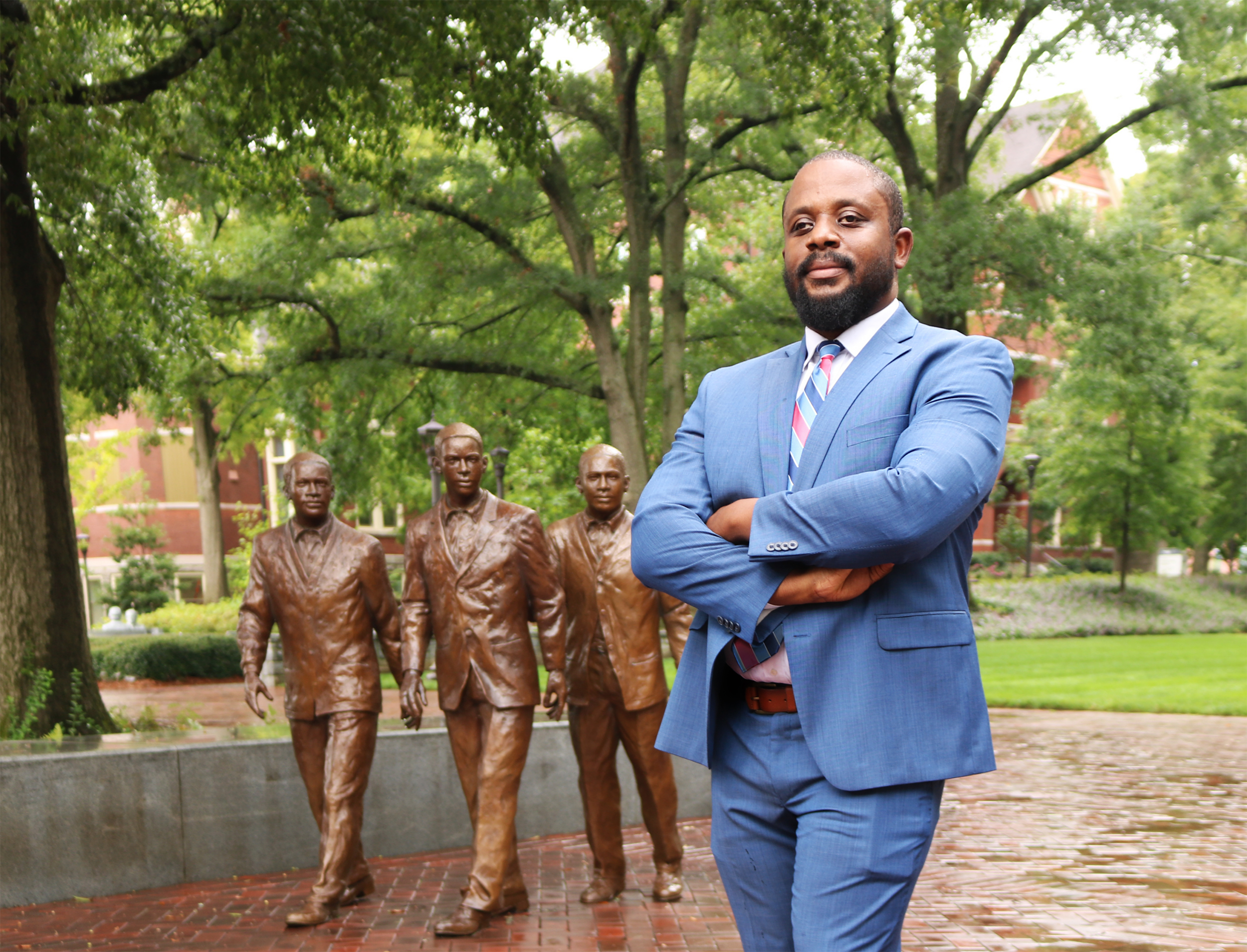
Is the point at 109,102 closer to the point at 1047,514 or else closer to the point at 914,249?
the point at 914,249

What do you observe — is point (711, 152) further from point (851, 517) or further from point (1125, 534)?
point (1125, 534)

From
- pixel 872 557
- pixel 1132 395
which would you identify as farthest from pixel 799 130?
pixel 872 557

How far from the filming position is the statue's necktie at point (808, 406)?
8.77 feet

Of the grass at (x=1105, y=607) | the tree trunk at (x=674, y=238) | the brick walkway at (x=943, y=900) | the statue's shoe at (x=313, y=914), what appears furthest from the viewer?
the grass at (x=1105, y=607)

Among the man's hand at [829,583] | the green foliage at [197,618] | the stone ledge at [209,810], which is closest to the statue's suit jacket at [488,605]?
the stone ledge at [209,810]

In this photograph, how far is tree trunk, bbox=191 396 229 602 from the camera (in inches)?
1276

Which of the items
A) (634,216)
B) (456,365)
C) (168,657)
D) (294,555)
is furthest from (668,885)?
(168,657)

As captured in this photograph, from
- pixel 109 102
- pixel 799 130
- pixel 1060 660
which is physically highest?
pixel 799 130

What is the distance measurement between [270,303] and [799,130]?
28.4 ft

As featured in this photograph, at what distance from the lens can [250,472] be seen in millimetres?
46469

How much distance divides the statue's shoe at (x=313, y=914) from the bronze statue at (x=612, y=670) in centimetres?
134

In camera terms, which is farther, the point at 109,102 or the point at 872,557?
the point at 109,102

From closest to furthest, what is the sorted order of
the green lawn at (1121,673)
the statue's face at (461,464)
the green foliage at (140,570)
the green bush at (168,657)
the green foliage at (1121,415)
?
the statue's face at (461,464) → the green lawn at (1121,673) → the green foliage at (1121,415) → the green bush at (168,657) → the green foliage at (140,570)

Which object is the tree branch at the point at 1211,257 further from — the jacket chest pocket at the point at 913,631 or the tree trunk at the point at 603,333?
the jacket chest pocket at the point at 913,631
